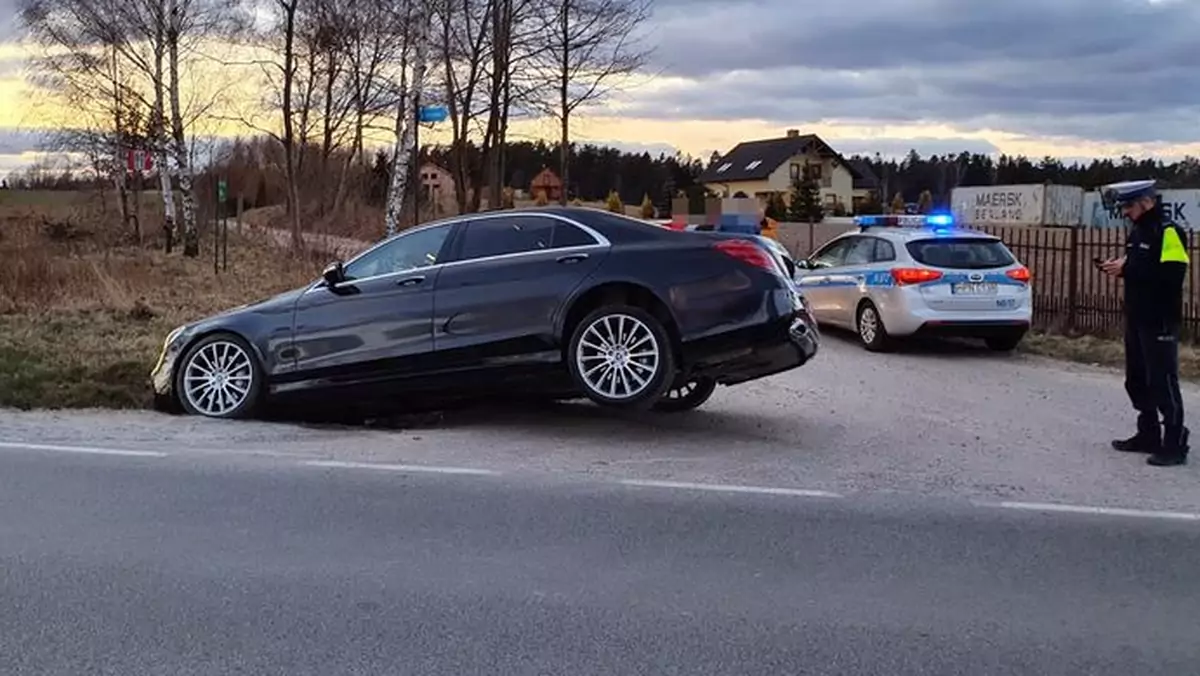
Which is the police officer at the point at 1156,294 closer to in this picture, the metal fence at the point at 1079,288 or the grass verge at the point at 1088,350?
the grass verge at the point at 1088,350

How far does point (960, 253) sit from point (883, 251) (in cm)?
96

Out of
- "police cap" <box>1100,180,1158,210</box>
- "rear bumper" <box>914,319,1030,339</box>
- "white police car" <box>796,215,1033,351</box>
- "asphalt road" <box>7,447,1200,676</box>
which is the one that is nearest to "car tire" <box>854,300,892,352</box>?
"white police car" <box>796,215,1033,351</box>

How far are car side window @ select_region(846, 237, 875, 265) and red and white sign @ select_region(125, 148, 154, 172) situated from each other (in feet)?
72.3

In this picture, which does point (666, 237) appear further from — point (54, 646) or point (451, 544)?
point (54, 646)

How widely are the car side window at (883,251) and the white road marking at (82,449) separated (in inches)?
366

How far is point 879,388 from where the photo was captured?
466 inches

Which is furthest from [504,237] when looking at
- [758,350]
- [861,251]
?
[861,251]

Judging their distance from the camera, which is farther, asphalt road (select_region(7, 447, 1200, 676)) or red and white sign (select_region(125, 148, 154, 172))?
red and white sign (select_region(125, 148, 154, 172))

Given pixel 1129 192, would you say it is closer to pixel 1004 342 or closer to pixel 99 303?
pixel 1004 342

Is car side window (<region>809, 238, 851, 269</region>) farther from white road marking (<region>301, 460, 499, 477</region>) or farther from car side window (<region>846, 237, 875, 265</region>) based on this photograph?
white road marking (<region>301, 460, 499, 477</region>)

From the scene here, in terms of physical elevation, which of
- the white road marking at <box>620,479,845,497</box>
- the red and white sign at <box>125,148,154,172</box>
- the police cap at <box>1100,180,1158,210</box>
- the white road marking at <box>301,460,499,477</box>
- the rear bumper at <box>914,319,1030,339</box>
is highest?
the red and white sign at <box>125,148,154,172</box>

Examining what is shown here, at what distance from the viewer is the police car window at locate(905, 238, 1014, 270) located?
14.4 meters

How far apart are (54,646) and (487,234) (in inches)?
197

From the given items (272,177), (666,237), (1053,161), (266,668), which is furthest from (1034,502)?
(1053,161)
